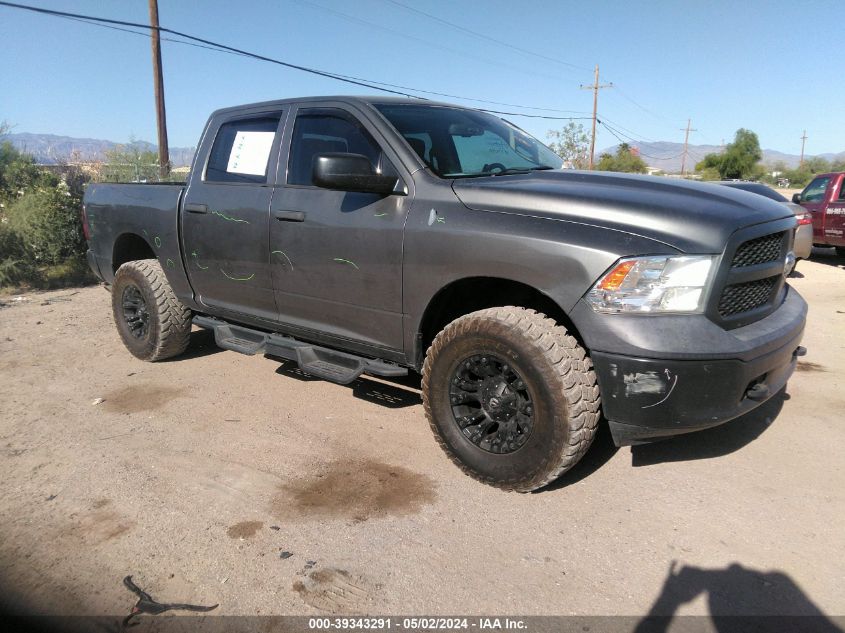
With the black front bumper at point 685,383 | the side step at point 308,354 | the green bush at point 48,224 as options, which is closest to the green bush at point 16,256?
the green bush at point 48,224

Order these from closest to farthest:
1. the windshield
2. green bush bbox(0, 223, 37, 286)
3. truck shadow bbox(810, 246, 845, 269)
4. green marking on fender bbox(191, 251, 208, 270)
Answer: the windshield, green marking on fender bbox(191, 251, 208, 270), green bush bbox(0, 223, 37, 286), truck shadow bbox(810, 246, 845, 269)

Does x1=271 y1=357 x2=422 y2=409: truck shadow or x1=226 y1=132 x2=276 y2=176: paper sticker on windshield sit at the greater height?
x1=226 y1=132 x2=276 y2=176: paper sticker on windshield

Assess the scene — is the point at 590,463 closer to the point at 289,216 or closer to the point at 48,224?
the point at 289,216

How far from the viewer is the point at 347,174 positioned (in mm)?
3109

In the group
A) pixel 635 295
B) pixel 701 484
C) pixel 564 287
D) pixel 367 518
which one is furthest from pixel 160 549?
pixel 701 484

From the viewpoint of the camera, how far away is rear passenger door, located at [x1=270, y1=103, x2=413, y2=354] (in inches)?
131

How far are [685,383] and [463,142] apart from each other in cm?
207

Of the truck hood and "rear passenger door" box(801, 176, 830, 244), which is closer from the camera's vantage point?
the truck hood

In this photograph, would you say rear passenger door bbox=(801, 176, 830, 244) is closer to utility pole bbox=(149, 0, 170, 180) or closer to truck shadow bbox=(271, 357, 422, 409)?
truck shadow bbox=(271, 357, 422, 409)

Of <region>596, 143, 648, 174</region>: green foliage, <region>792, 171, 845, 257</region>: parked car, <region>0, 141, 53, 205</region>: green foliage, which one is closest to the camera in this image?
<region>0, 141, 53, 205</region>: green foliage

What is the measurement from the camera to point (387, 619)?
2236 millimetres

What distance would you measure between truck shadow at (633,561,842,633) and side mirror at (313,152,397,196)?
230 centimetres

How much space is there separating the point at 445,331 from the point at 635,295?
3.27 ft

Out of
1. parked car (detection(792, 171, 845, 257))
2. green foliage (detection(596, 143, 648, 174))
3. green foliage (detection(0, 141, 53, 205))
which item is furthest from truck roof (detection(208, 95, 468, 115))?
green foliage (detection(596, 143, 648, 174))
